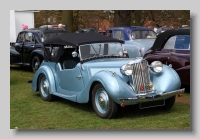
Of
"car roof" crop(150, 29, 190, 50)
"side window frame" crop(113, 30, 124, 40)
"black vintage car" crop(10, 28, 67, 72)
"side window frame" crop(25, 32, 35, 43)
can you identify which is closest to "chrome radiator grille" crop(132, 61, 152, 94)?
"car roof" crop(150, 29, 190, 50)

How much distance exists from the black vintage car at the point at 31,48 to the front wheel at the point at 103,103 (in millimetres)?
6397

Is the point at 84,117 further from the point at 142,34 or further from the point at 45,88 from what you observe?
the point at 142,34

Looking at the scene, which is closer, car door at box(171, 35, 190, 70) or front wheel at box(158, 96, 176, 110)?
front wheel at box(158, 96, 176, 110)

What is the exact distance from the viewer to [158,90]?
6547mm

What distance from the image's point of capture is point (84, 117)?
663cm

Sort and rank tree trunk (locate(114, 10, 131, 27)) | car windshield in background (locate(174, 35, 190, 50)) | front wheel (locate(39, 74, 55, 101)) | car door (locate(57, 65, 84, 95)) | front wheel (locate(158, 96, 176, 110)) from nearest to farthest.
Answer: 1. front wheel (locate(158, 96, 176, 110))
2. car door (locate(57, 65, 84, 95))
3. front wheel (locate(39, 74, 55, 101))
4. car windshield in background (locate(174, 35, 190, 50))
5. tree trunk (locate(114, 10, 131, 27))

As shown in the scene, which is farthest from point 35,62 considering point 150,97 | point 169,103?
point 150,97

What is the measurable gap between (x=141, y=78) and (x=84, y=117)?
51.8 inches

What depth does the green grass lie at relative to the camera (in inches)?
236

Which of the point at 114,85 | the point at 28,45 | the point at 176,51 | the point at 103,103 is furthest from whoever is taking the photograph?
the point at 28,45

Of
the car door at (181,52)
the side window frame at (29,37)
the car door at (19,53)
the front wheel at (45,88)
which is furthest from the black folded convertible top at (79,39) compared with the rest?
the car door at (19,53)

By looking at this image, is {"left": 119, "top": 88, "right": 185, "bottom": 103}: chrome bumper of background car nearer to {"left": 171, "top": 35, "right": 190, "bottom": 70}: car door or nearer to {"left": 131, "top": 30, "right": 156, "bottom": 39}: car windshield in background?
{"left": 171, "top": 35, "right": 190, "bottom": 70}: car door

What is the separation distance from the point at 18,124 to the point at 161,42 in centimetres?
486

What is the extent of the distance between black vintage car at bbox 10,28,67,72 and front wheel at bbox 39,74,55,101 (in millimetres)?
4185
